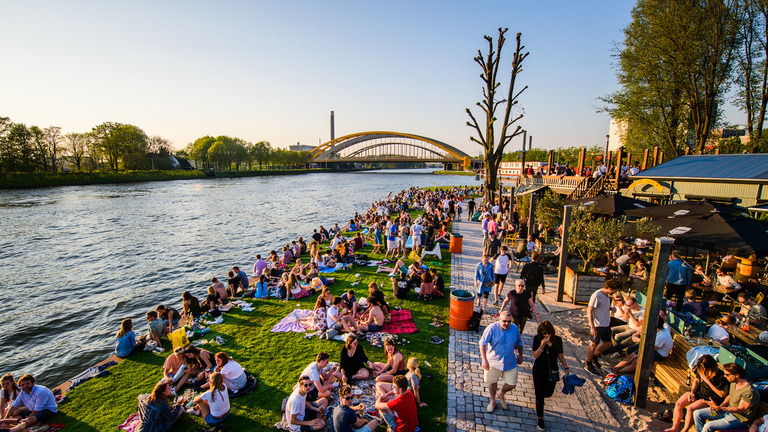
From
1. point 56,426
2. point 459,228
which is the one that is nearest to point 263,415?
point 56,426

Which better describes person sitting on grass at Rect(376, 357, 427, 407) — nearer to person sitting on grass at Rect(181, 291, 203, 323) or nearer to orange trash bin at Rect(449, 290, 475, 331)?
orange trash bin at Rect(449, 290, 475, 331)

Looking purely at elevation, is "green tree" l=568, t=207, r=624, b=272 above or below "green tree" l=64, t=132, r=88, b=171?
below

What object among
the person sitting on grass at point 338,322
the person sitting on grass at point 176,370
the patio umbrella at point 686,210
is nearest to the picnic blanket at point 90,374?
the person sitting on grass at point 176,370

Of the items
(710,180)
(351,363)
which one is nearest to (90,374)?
(351,363)

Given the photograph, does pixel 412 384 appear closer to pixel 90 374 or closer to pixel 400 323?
pixel 400 323

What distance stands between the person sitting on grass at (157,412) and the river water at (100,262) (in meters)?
4.91

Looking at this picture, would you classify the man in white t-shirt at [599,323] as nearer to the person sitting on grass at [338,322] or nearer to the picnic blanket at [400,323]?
the picnic blanket at [400,323]

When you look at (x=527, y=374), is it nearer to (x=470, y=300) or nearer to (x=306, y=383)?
(x=470, y=300)

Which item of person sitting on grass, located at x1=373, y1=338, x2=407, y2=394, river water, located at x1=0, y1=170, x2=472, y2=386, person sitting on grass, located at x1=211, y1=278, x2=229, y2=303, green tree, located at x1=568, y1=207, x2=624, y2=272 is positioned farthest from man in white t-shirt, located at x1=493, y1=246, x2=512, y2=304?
river water, located at x1=0, y1=170, x2=472, y2=386

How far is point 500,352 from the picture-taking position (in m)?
4.95

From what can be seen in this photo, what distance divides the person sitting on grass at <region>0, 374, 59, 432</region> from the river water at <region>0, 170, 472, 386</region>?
309 cm

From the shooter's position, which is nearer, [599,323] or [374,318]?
[599,323]

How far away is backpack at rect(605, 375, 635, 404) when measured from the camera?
17.5 ft

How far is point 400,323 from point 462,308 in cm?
153
